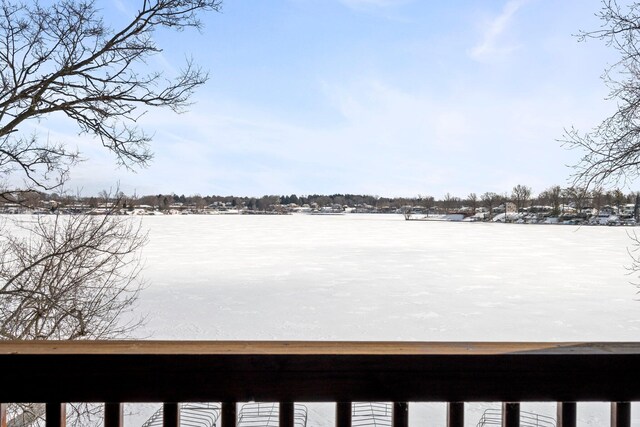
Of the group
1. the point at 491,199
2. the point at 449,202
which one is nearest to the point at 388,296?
the point at 491,199

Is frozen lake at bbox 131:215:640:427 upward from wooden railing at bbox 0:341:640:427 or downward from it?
downward

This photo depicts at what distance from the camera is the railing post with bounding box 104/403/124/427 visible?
0.96 meters

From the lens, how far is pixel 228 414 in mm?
944

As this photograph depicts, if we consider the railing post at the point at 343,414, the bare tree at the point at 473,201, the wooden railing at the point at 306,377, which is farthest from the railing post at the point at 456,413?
the bare tree at the point at 473,201

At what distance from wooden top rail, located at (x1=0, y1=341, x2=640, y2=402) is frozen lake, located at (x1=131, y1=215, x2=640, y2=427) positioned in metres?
4.11

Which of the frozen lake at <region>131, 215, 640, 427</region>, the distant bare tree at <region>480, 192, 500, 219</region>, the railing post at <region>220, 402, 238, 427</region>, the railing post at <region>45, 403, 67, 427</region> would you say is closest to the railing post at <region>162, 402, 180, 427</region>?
the railing post at <region>220, 402, 238, 427</region>

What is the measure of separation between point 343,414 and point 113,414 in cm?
51

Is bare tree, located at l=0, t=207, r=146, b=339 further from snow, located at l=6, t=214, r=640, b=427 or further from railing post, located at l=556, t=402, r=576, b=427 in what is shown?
railing post, located at l=556, t=402, r=576, b=427

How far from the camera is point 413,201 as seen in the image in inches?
4264

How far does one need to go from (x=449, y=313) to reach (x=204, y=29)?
727 cm

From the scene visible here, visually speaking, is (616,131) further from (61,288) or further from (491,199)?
(491,199)

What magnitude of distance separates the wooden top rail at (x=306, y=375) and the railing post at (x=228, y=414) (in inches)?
1.1

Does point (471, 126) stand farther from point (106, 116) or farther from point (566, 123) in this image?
point (106, 116)

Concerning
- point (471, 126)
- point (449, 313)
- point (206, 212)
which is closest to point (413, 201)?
point (206, 212)
